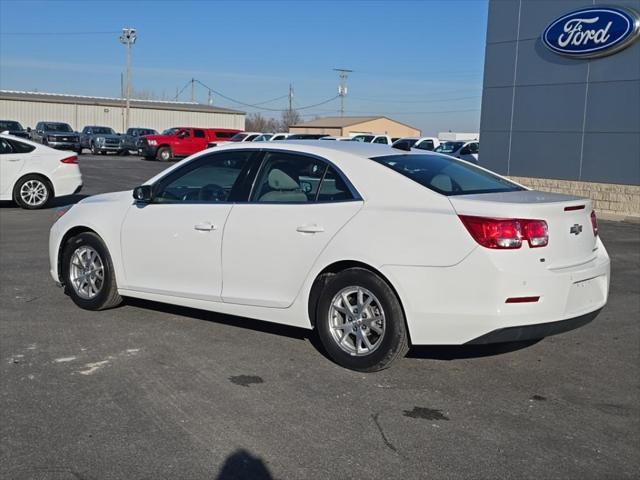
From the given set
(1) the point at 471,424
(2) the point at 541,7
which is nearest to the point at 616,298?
(1) the point at 471,424

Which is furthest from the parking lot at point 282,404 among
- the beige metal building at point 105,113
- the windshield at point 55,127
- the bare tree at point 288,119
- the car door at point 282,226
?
the bare tree at point 288,119

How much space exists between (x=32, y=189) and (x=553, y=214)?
12.2m

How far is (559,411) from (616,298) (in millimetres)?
3884

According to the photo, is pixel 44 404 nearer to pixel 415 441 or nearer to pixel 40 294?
pixel 415 441

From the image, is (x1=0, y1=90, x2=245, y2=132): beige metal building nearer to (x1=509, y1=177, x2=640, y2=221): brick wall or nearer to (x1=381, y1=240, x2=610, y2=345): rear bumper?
(x1=509, y1=177, x2=640, y2=221): brick wall

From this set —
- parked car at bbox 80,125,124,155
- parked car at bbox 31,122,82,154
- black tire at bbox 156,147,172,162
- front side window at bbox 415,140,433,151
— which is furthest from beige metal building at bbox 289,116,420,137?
front side window at bbox 415,140,433,151

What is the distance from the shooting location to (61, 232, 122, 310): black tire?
648 cm

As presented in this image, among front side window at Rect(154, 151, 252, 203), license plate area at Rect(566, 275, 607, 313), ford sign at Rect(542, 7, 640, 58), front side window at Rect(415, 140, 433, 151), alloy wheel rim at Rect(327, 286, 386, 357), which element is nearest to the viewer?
license plate area at Rect(566, 275, 607, 313)

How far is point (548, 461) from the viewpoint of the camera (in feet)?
12.6

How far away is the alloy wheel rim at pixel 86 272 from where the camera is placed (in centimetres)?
657

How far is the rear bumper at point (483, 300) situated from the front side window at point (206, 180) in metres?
1.63

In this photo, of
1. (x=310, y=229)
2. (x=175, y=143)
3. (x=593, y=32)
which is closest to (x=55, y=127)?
(x=175, y=143)

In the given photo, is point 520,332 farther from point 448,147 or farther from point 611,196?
point 448,147

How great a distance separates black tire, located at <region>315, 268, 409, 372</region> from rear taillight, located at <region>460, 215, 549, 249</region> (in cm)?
69
